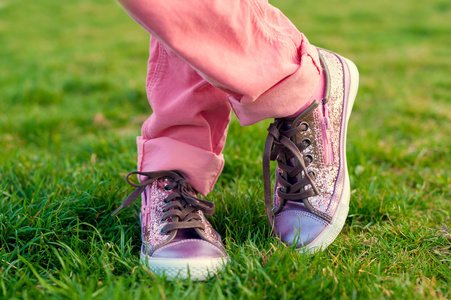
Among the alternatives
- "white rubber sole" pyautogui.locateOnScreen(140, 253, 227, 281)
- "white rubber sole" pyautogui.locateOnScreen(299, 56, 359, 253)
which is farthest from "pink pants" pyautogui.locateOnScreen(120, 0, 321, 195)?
"white rubber sole" pyautogui.locateOnScreen(140, 253, 227, 281)

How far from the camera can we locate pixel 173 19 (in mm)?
1162

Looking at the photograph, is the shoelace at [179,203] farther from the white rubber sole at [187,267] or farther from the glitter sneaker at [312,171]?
the glitter sneaker at [312,171]

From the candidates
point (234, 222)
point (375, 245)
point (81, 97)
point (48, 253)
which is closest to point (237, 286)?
point (234, 222)

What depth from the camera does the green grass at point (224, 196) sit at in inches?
51.1

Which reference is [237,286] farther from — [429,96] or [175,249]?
[429,96]

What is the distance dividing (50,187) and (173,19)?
1.21 meters

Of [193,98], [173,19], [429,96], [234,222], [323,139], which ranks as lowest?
[429,96]

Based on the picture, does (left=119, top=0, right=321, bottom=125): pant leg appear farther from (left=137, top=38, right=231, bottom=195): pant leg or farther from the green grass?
the green grass

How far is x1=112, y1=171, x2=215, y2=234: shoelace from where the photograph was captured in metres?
1.53

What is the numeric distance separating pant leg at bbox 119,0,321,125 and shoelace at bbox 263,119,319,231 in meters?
0.11

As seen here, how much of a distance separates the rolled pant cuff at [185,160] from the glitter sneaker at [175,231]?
0.03 m

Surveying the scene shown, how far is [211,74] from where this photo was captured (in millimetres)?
1272

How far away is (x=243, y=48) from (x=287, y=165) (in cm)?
54

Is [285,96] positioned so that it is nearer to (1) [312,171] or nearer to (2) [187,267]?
(1) [312,171]
